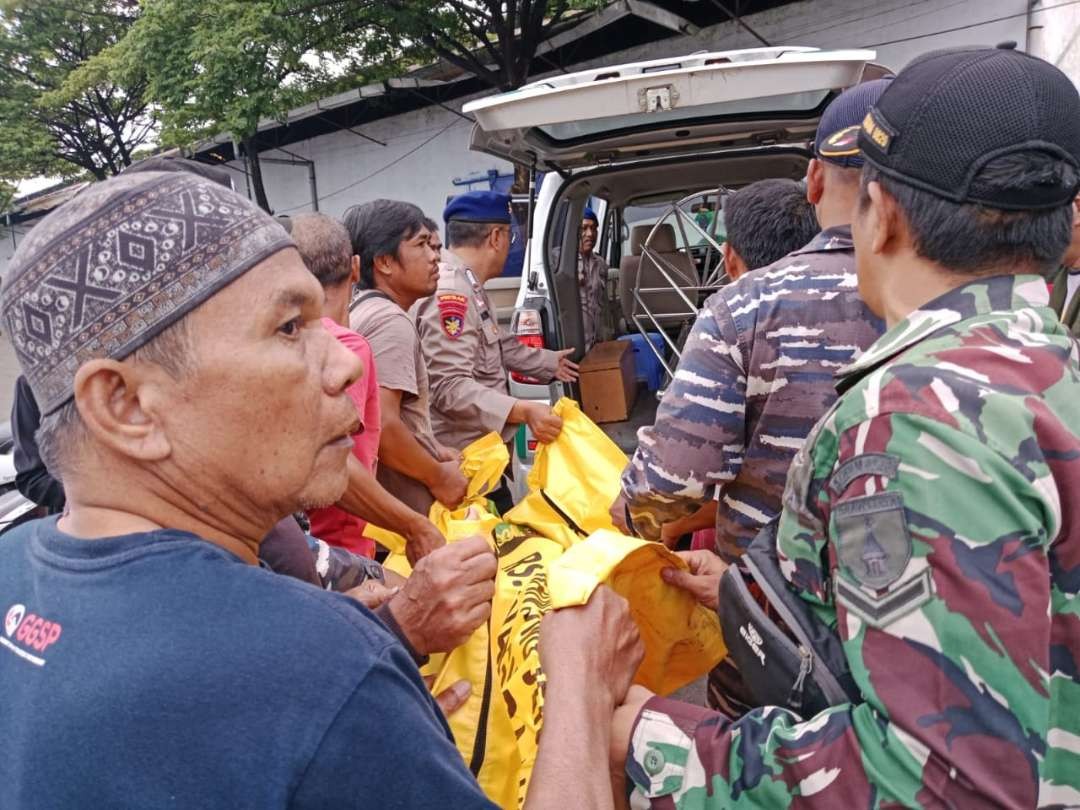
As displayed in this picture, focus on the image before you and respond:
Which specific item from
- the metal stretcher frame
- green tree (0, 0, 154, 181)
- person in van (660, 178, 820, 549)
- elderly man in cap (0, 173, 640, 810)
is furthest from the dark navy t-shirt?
green tree (0, 0, 154, 181)

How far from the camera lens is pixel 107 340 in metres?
0.81

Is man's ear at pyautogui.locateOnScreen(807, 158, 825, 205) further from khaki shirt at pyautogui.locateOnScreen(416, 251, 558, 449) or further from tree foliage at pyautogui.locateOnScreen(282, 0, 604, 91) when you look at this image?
tree foliage at pyautogui.locateOnScreen(282, 0, 604, 91)

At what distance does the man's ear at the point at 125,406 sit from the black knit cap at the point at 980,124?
3.07ft

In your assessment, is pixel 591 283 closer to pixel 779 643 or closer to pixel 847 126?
pixel 847 126

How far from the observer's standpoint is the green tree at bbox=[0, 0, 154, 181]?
16391 mm

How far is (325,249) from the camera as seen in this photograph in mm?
2234

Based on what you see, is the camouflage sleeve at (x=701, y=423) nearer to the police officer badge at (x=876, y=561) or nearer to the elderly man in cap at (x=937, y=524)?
the elderly man in cap at (x=937, y=524)

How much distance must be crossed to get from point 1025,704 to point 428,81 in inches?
625

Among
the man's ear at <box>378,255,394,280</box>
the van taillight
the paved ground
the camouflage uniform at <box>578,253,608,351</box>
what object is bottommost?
the paved ground

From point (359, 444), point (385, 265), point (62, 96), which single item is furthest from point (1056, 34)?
point (62, 96)

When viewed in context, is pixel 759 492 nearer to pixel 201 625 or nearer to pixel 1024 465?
pixel 1024 465

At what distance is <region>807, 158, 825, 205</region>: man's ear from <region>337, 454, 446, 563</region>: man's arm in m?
1.31

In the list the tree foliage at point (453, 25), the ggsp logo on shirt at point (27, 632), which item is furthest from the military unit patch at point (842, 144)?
the tree foliage at point (453, 25)

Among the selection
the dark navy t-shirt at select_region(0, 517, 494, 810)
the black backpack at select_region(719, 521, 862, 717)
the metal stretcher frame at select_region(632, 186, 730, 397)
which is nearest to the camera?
the dark navy t-shirt at select_region(0, 517, 494, 810)
